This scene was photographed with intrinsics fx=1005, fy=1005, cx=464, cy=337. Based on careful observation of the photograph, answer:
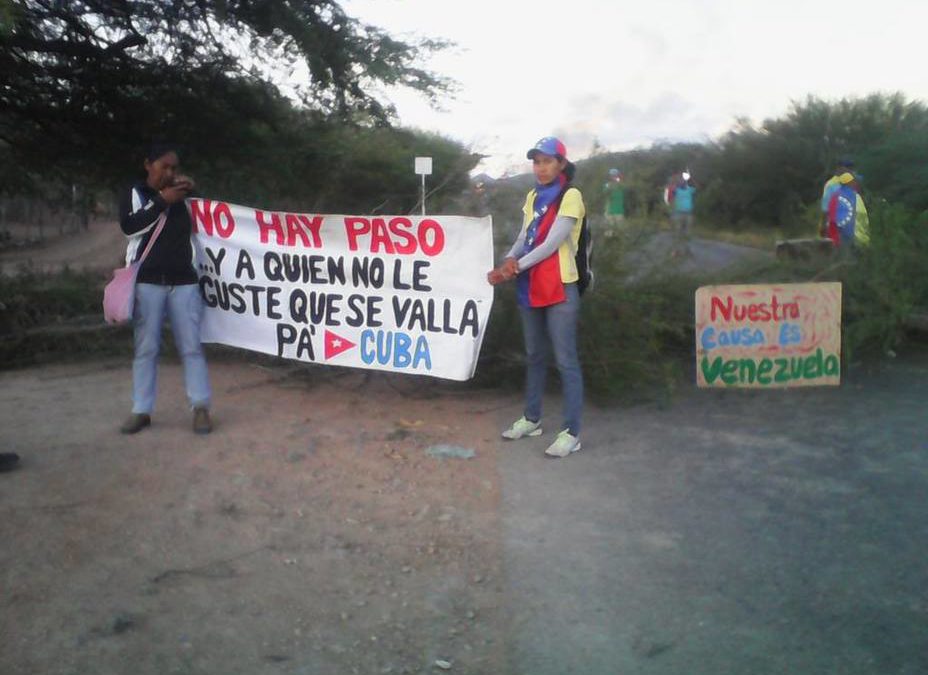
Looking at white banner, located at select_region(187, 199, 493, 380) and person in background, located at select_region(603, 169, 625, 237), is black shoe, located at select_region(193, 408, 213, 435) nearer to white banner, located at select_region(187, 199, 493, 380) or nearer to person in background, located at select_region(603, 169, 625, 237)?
white banner, located at select_region(187, 199, 493, 380)

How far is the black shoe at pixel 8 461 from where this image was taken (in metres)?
5.40

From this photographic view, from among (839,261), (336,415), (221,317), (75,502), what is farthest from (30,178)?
(839,261)

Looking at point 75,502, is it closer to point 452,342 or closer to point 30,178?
point 452,342

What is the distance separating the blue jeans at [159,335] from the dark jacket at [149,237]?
77mm

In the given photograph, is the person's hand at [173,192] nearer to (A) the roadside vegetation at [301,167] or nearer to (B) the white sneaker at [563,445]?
(A) the roadside vegetation at [301,167]

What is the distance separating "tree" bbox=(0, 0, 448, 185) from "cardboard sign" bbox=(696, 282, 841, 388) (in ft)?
14.4

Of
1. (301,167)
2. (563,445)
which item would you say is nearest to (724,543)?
(563,445)

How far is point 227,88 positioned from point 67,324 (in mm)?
3278

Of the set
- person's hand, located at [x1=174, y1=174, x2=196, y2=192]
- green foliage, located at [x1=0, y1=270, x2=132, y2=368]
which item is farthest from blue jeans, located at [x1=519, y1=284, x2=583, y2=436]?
green foliage, located at [x1=0, y1=270, x2=132, y2=368]

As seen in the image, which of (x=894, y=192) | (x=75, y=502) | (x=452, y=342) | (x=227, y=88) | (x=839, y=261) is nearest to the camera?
(x=75, y=502)

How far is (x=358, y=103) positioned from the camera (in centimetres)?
1055

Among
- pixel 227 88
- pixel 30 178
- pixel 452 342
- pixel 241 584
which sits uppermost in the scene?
pixel 227 88

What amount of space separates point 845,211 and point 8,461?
7.70 m

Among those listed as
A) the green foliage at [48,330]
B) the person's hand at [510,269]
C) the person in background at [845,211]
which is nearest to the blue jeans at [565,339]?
the person's hand at [510,269]
